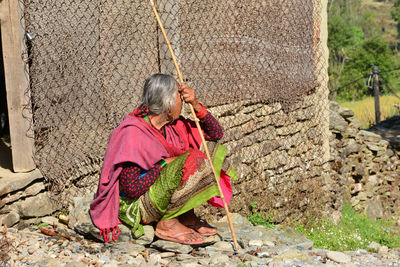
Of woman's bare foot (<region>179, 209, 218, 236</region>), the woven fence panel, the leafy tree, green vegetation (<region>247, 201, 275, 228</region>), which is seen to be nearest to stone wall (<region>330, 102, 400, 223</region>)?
the woven fence panel

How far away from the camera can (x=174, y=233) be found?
11.6 ft

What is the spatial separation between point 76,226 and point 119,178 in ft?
1.89

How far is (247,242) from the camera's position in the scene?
3.90 meters

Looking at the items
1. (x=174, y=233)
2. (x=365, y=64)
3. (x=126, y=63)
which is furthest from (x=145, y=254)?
(x=365, y=64)

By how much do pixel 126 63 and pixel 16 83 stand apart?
3.23 ft

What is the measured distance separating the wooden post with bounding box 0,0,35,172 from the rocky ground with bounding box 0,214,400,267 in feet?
1.73

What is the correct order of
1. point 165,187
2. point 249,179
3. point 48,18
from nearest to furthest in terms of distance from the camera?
point 165,187
point 48,18
point 249,179

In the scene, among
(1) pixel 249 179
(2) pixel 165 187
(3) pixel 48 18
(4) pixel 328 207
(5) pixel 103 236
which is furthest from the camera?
(4) pixel 328 207

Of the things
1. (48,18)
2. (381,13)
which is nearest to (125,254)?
(48,18)

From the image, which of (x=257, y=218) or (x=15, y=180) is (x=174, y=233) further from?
(x=257, y=218)

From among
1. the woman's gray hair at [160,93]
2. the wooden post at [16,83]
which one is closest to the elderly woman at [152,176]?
the woman's gray hair at [160,93]

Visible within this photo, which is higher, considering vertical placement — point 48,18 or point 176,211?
point 48,18

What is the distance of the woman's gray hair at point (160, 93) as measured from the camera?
3.43 m

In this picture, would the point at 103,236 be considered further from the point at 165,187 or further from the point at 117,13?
the point at 117,13
